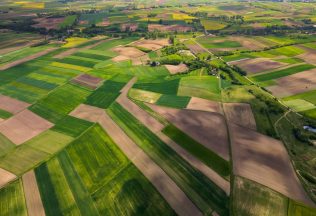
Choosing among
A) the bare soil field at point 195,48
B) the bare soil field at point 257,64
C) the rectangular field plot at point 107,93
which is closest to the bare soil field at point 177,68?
the rectangular field plot at point 107,93

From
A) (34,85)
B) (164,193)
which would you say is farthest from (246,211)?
(34,85)

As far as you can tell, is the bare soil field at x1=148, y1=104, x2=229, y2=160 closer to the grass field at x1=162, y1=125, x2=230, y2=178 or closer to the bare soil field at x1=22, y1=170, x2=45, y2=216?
the grass field at x1=162, y1=125, x2=230, y2=178

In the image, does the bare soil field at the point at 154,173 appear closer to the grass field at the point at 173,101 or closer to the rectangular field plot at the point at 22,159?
the rectangular field plot at the point at 22,159

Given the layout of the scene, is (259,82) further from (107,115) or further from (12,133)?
(12,133)

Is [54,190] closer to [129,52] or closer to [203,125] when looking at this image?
[203,125]

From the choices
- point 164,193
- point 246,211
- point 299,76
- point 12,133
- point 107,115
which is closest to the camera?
point 246,211
